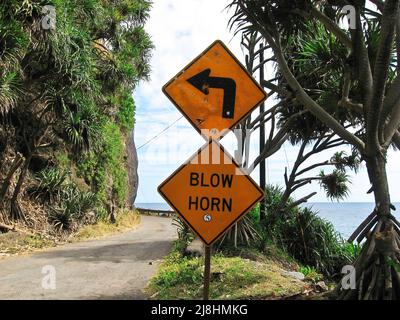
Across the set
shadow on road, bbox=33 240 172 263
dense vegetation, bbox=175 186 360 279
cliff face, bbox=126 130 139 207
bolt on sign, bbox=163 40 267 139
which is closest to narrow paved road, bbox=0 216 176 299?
shadow on road, bbox=33 240 172 263

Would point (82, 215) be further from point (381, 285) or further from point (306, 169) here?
point (381, 285)

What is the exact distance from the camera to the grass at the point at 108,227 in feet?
58.9

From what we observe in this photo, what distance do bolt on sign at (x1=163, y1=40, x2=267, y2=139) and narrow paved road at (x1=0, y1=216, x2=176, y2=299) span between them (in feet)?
11.7

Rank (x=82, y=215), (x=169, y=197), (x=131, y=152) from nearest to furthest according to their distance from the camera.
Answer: (x=169, y=197), (x=82, y=215), (x=131, y=152)

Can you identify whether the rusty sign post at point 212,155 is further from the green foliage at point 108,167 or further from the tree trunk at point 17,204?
the green foliage at point 108,167

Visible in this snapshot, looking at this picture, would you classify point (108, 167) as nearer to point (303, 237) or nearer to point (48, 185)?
point (48, 185)

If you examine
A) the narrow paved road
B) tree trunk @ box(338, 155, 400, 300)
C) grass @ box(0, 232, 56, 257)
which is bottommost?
the narrow paved road

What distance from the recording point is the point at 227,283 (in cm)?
790

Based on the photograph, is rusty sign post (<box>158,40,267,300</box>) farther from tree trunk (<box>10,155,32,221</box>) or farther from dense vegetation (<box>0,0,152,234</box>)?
tree trunk (<box>10,155,32,221</box>)

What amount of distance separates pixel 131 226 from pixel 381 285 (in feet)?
68.5

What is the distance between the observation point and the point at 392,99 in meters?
7.20

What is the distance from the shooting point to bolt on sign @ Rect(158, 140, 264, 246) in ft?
16.9
